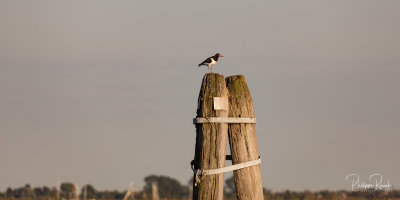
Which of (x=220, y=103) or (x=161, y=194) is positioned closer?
(x=220, y=103)

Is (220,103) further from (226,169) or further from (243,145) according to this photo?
(226,169)

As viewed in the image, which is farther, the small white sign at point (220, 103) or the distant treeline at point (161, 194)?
the distant treeline at point (161, 194)

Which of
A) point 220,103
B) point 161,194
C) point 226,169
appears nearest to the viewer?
point 226,169

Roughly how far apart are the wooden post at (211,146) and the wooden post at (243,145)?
182 millimetres

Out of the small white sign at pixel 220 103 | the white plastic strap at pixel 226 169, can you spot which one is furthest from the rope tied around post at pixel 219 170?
the small white sign at pixel 220 103

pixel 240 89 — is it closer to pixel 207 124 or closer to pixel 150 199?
pixel 207 124

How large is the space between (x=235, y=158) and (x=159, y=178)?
74879 mm

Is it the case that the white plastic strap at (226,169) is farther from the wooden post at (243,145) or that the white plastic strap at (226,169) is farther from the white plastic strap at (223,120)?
the white plastic strap at (223,120)

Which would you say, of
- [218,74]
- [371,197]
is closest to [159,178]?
[371,197]

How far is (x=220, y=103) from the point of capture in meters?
12.3

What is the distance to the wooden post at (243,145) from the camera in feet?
→ 40.7

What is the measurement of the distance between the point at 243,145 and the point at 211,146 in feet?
1.92

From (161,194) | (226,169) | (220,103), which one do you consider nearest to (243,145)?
(226,169)

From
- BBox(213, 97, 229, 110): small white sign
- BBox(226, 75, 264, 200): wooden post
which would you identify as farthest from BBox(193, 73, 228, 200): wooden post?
BBox(226, 75, 264, 200): wooden post
